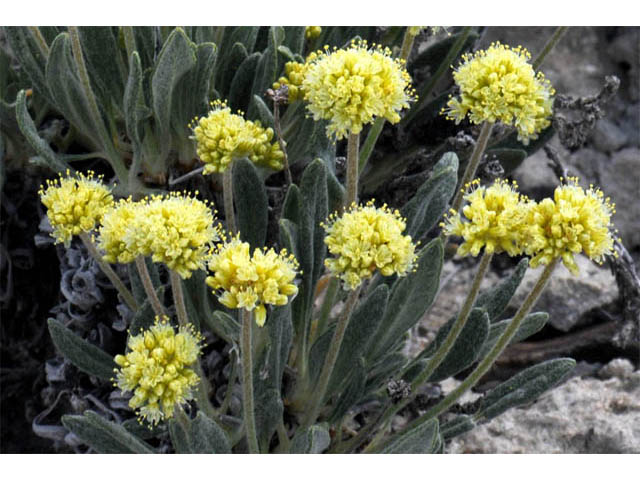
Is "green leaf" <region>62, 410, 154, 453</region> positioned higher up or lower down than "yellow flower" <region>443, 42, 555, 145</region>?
lower down

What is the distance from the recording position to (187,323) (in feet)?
6.27

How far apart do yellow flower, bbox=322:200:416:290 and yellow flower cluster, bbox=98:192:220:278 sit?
1.01 ft

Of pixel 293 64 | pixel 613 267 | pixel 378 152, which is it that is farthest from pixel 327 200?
pixel 613 267

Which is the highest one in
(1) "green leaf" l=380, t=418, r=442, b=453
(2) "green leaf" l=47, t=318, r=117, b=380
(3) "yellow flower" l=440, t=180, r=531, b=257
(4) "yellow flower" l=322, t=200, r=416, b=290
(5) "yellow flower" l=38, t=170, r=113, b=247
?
(3) "yellow flower" l=440, t=180, r=531, b=257

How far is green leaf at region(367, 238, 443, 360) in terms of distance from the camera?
207 centimetres

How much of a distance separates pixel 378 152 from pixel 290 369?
1035 mm

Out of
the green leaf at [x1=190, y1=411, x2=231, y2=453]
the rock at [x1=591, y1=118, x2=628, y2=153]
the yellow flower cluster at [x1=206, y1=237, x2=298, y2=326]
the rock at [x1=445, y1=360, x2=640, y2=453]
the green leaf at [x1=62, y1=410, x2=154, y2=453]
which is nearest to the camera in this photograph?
the yellow flower cluster at [x1=206, y1=237, x2=298, y2=326]

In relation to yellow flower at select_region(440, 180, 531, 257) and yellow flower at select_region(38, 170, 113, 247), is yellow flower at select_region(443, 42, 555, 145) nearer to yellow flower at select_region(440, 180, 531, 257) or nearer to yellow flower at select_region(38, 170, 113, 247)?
yellow flower at select_region(440, 180, 531, 257)

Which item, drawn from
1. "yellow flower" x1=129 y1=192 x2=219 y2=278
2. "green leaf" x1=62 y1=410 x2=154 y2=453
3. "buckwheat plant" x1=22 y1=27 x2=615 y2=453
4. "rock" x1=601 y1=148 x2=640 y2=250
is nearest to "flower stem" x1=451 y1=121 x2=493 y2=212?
"buckwheat plant" x1=22 y1=27 x2=615 y2=453

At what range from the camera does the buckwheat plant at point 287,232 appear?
1.76 metres

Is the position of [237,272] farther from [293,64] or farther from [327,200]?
[293,64]

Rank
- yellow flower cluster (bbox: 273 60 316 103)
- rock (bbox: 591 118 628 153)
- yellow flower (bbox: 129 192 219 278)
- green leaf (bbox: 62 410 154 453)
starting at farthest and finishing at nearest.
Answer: rock (bbox: 591 118 628 153) → yellow flower cluster (bbox: 273 60 316 103) → green leaf (bbox: 62 410 154 453) → yellow flower (bbox: 129 192 219 278)

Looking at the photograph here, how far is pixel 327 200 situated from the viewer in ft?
7.10

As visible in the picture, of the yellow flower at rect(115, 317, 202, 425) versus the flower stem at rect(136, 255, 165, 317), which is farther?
the flower stem at rect(136, 255, 165, 317)
